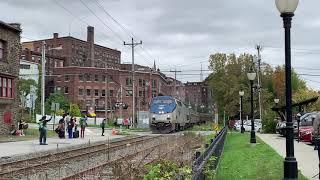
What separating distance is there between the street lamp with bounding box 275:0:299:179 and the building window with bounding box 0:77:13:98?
38.3 metres

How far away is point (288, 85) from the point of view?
10445 mm

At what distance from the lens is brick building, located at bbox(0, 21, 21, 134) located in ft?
150

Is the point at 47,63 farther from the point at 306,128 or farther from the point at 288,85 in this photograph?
the point at 288,85

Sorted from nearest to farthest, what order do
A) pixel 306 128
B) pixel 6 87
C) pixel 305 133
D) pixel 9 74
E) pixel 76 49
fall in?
pixel 305 133, pixel 306 128, pixel 6 87, pixel 9 74, pixel 76 49

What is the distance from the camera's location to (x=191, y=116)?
78.4 meters

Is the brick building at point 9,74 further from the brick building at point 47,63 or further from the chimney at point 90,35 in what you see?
the chimney at point 90,35

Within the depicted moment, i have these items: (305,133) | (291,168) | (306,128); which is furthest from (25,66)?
(291,168)

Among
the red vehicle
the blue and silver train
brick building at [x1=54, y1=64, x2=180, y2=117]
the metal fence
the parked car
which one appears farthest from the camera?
brick building at [x1=54, y1=64, x2=180, y2=117]

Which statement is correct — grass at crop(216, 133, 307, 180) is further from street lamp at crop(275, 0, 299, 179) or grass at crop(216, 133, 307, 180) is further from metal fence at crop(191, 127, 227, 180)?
street lamp at crop(275, 0, 299, 179)

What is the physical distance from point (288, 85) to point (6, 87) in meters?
39.3

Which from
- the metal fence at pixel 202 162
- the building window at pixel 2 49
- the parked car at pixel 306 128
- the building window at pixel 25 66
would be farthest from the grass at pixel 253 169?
the building window at pixel 25 66

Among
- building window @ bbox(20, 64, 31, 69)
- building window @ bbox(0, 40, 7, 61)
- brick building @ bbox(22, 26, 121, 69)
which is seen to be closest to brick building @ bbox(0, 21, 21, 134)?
building window @ bbox(0, 40, 7, 61)

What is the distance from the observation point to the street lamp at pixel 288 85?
1025cm

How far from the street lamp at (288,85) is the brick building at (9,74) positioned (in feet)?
123
